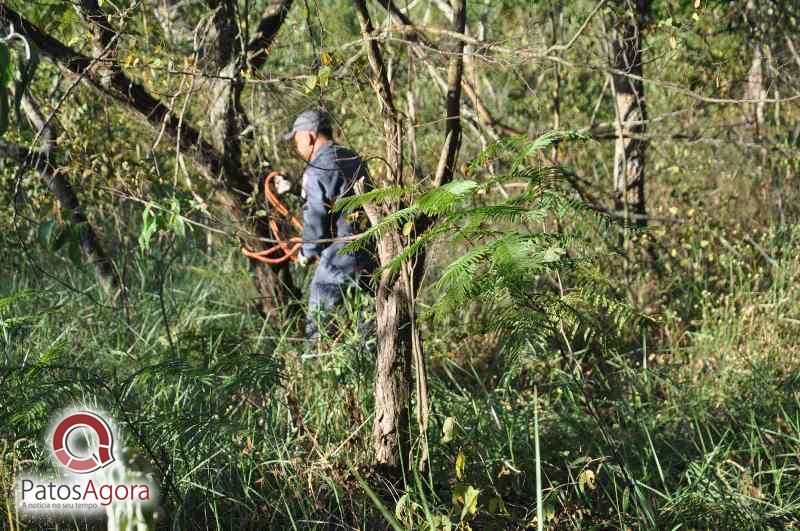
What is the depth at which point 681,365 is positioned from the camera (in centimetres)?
507

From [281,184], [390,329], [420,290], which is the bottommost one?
[390,329]

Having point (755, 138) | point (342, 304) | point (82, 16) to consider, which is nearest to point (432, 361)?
point (342, 304)

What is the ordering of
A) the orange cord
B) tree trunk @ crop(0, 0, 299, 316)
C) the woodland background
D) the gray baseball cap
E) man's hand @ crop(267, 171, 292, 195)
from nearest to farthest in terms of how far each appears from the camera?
the woodland background, tree trunk @ crop(0, 0, 299, 316), the orange cord, man's hand @ crop(267, 171, 292, 195), the gray baseball cap

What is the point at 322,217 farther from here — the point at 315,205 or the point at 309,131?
the point at 309,131

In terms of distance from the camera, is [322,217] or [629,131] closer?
[322,217]

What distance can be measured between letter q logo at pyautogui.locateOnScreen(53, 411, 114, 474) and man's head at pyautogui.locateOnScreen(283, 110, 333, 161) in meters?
1.97

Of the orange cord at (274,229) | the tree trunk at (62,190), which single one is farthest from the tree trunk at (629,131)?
the tree trunk at (62,190)

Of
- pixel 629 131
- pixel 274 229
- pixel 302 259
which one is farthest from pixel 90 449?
pixel 629 131

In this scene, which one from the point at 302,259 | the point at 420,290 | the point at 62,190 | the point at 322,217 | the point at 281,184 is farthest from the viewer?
the point at 62,190

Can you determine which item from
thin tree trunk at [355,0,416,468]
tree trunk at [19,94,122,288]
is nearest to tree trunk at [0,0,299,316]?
tree trunk at [19,94,122,288]

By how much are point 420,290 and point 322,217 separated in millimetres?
1662

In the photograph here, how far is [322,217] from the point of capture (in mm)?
5023

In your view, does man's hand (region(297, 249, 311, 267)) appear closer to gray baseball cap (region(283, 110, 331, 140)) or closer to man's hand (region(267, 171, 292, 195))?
man's hand (region(267, 171, 292, 195))

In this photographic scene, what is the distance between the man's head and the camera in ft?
16.4
